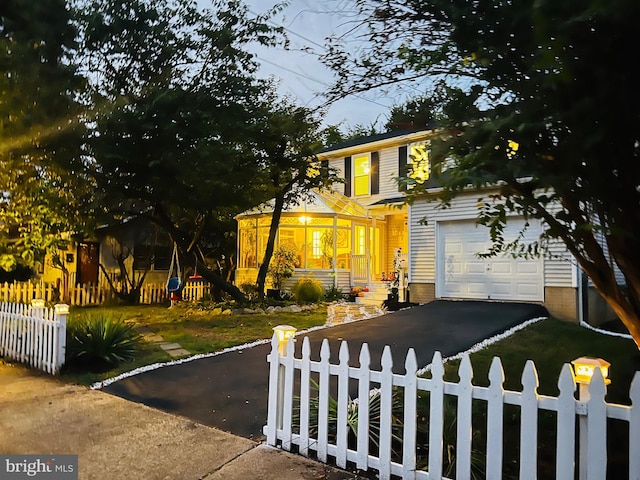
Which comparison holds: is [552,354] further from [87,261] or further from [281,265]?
[87,261]

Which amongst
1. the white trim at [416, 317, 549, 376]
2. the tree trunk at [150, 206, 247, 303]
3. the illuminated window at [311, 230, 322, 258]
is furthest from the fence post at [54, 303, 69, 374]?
the illuminated window at [311, 230, 322, 258]

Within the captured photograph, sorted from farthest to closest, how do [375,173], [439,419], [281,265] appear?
[375,173] → [281,265] → [439,419]

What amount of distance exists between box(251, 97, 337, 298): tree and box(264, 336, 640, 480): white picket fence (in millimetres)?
9092

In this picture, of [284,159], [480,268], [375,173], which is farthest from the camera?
[375,173]

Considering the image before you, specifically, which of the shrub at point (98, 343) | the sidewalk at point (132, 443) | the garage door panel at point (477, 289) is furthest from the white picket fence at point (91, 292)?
Result: the garage door panel at point (477, 289)

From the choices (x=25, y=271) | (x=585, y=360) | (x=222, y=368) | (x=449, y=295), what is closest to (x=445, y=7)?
(x=585, y=360)

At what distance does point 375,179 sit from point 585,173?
1619 cm

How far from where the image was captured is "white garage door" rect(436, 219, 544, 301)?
11312mm

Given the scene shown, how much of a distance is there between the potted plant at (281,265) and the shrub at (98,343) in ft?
28.1

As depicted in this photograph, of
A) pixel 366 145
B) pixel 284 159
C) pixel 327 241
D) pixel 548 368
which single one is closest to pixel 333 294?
pixel 327 241

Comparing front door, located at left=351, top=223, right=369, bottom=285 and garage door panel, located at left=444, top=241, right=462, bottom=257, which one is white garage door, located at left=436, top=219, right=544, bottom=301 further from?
front door, located at left=351, top=223, right=369, bottom=285

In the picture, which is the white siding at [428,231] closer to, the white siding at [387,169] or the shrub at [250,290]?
the white siding at [387,169]

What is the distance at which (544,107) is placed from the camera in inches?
98.4

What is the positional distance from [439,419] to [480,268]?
957cm
